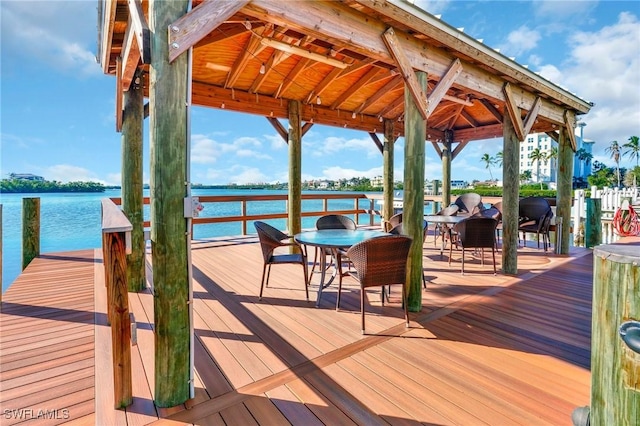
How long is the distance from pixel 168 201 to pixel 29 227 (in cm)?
541

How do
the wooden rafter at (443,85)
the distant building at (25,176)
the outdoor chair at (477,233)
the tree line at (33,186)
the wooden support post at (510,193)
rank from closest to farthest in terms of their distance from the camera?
the wooden rafter at (443,85), the outdoor chair at (477,233), the wooden support post at (510,193), the distant building at (25,176), the tree line at (33,186)

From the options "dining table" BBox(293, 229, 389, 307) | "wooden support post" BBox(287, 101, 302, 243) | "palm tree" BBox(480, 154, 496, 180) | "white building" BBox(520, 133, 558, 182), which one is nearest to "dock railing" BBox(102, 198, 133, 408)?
"dining table" BBox(293, 229, 389, 307)

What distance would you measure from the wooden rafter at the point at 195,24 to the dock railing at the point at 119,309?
1053 millimetres

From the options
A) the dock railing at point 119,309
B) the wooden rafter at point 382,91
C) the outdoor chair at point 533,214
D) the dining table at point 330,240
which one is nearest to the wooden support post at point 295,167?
the wooden rafter at point 382,91

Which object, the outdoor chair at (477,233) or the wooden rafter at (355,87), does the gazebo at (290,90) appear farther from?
the outdoor chair at (477,233)

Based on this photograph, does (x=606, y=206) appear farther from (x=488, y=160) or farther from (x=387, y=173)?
(x=488, y=160)

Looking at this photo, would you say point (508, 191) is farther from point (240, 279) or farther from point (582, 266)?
point (240, 279)

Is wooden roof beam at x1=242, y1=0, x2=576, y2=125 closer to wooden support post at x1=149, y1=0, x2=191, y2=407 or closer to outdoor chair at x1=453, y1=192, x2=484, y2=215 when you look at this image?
wooden support post at x1=149, y1=0, x2=191, y2=407

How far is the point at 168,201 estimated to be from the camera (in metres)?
1.84

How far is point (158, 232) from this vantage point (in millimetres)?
1846

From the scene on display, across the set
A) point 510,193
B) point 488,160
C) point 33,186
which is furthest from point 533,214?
point 488,160

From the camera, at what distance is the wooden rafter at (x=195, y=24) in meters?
1.82

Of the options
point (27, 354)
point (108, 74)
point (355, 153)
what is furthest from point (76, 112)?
point (27, 354)

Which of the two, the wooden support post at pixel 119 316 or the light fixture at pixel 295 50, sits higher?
the light fixture at pixel 295 50
